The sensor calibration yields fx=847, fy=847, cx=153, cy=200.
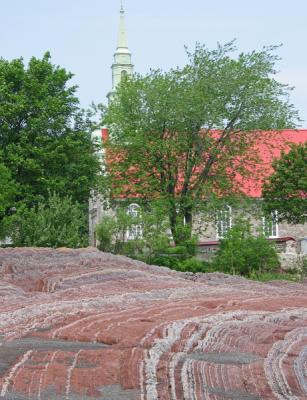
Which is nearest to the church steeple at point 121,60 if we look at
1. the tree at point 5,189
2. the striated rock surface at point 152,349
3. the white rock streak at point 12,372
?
the tree at point 5,189

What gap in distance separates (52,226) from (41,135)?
25.9 feet

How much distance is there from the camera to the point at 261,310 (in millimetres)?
12867

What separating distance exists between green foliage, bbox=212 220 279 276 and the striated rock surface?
2363cm

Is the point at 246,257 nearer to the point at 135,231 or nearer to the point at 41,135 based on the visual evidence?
the point at 135,231

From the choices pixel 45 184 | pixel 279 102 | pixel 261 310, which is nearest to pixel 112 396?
pixel 261 310

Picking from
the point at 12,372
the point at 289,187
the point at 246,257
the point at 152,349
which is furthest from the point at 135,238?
the point at 12,372

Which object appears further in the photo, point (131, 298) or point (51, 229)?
point (51, 229)

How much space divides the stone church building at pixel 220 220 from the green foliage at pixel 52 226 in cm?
334

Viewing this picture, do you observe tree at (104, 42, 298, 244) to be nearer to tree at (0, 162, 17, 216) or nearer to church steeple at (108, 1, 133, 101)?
tree at (0, 162, 17, 216)

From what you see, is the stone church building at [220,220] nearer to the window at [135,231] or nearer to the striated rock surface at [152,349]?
the window at [135,231]

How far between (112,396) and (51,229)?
35808 millimetres

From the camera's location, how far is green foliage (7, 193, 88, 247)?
41.9 m

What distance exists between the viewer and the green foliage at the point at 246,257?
→ 38.7 m

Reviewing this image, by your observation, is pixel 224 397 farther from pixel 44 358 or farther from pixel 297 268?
pixel 297 268
